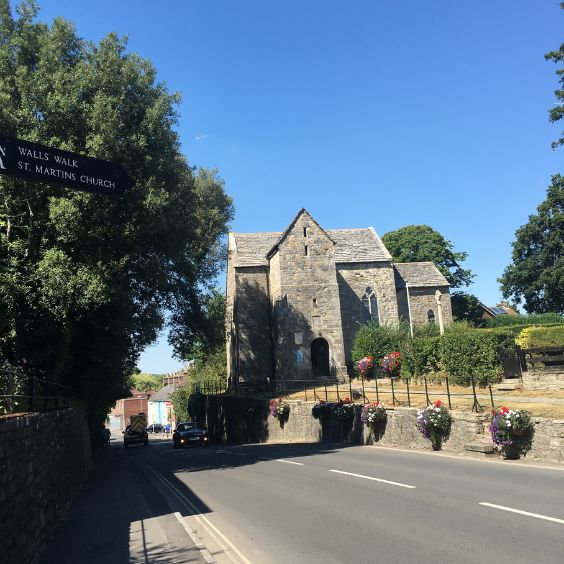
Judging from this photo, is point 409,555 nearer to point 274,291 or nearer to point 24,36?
point 24,36

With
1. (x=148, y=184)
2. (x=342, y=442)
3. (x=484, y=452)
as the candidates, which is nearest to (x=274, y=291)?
(x=342, y=442)

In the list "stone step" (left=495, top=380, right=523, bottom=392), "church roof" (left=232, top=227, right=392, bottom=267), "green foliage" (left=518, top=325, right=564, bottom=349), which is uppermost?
"church roof" (left=232, top=227, right=392, bottom=267)

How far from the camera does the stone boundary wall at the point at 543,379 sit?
61.3 feet

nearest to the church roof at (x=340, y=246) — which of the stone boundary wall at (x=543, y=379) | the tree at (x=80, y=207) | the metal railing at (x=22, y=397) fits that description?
the tree at (x=80, y=207)

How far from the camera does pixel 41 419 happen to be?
849 cm

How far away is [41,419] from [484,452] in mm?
Result: 11120

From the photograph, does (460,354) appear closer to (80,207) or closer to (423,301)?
(80,207)

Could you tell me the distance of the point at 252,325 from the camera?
41812 mm

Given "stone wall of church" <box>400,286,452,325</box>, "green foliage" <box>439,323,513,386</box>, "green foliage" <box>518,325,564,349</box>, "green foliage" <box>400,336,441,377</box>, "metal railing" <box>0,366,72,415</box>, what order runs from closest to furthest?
"metal railing" <box>0,366,72,415</box> < "green foliage" <box>439,323,513,386</box> < "green foliage" <box>518,325,564,349</box> < "green foliage" <box>400,336,441,377</box> < "stone wall of church" <box>400,286,452,325</box>

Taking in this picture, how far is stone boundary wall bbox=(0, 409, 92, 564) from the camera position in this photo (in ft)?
18.2

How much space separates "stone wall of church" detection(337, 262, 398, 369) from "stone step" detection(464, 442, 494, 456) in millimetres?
27179

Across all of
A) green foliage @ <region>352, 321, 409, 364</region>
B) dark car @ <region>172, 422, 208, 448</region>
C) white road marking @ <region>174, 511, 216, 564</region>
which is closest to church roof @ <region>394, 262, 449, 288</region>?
green foliage @ <region>352, 321, 409, 364</region>

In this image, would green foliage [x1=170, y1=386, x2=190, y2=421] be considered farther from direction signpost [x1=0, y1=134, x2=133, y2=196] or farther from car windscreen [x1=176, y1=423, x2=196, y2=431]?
direction signpost [x1=0, y1=134, x2=133, y2=196]

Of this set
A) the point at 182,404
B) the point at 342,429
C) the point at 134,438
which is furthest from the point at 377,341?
the point at 182,404
